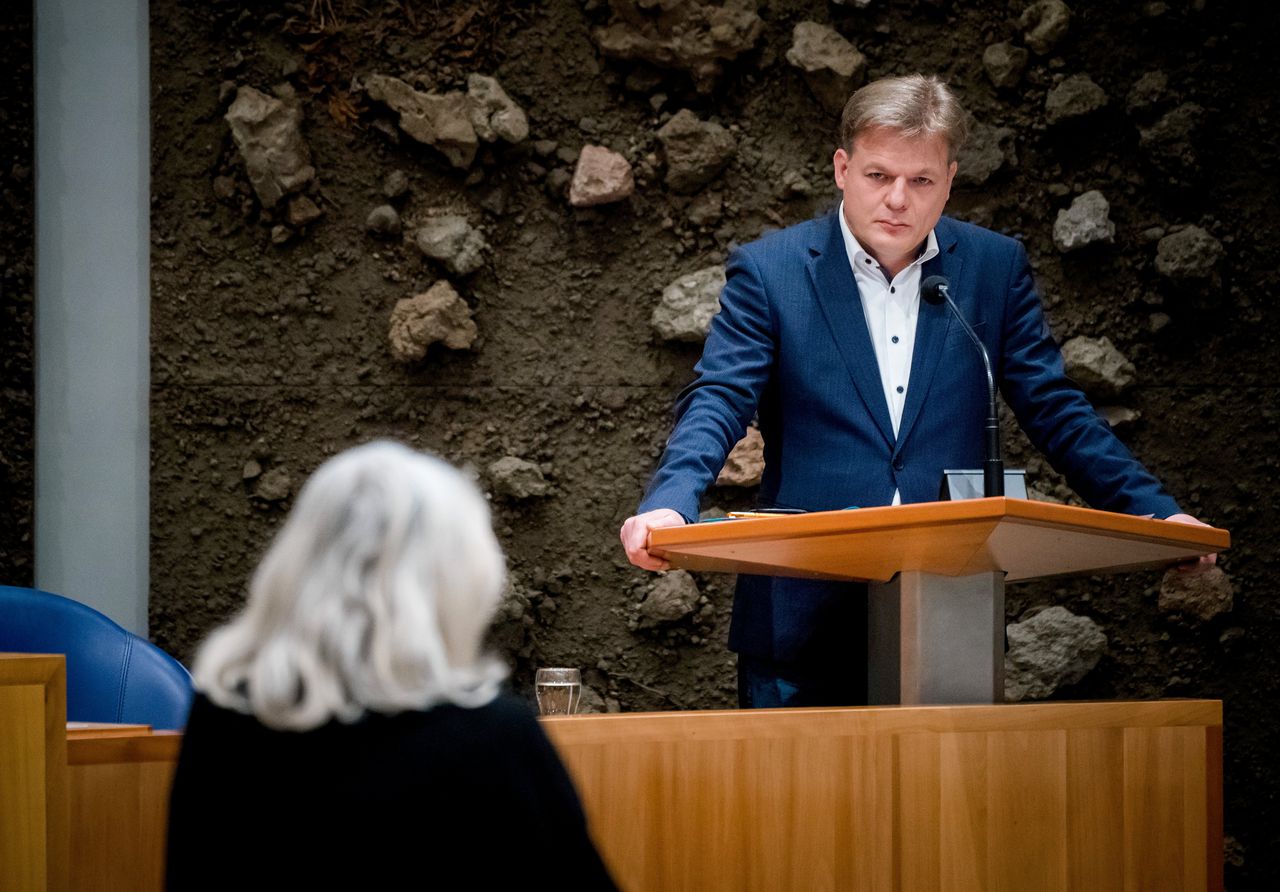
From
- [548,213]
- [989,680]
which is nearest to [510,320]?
[548,213]

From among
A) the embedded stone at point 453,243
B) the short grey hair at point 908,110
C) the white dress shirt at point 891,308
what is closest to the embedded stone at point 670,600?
the embedded stone at point 453,243

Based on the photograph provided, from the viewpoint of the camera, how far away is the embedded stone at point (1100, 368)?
3340 mm

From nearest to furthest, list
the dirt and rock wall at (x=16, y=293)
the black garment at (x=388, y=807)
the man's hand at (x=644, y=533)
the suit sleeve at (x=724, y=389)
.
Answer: the black garment at (x=388, y=807) < the man's hand at (x=644, y=533) < the suit sleeve at (x=724, y=389) < the dirt and rock wall at (x=16, y=293)

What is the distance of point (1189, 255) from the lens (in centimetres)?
331

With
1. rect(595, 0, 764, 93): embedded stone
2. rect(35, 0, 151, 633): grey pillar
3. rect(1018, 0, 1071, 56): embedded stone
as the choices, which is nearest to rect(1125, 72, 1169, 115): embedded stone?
rect(1018, 0, 1071, 56): embedded stone

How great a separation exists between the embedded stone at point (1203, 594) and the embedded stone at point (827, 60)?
4.77 feet

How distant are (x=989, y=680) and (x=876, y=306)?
0.76 metres

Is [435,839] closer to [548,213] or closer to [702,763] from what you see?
[702,763]

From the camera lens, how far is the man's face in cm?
225

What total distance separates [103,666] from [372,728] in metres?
1.58

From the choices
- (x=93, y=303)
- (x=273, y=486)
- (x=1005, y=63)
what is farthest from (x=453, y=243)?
(x=1005, y=63)

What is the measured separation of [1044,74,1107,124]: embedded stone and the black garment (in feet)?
9.33

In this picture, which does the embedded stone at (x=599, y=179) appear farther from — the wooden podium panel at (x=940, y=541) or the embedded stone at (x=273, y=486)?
the wooden podium panel at (x=940, y=541)

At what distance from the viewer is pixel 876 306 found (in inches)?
92.1
